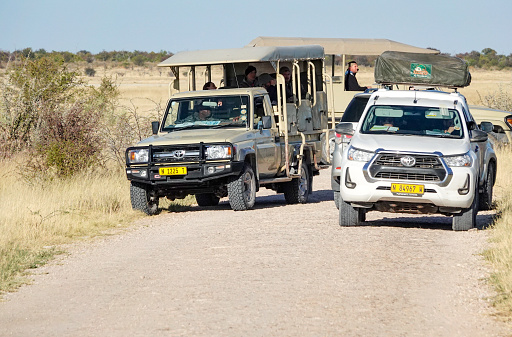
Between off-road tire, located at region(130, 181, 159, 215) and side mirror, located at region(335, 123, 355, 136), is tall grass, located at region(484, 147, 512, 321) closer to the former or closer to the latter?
side mirror, located at region(335, 123, 355, 136)

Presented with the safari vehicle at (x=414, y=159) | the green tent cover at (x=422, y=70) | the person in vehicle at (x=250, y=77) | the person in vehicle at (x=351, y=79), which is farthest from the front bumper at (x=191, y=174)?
the person in vehicle at (x=351, y=79)

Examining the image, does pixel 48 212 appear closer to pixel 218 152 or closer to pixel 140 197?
pixel 140 197

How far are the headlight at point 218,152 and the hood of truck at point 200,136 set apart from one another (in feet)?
0.31

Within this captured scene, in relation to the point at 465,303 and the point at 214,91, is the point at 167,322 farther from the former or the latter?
the point at 214,91

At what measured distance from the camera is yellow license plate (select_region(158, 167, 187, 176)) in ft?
45.9

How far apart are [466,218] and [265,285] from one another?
4.32 m

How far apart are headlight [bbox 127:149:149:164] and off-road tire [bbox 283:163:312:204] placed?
Answer: 312 centimetres

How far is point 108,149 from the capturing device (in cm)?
2061

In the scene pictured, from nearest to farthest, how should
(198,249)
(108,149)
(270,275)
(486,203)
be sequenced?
(270,275) → (198,249) → (486,203) → (108,149)

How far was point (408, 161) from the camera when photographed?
11539mm

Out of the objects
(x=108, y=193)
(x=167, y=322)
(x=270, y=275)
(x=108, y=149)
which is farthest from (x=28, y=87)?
(x=167, y=322)

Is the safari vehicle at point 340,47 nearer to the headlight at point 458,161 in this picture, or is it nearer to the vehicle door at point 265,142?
the vehicle door at point 265,142

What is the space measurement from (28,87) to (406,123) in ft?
36.0

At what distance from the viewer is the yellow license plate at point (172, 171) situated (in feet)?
45.9
